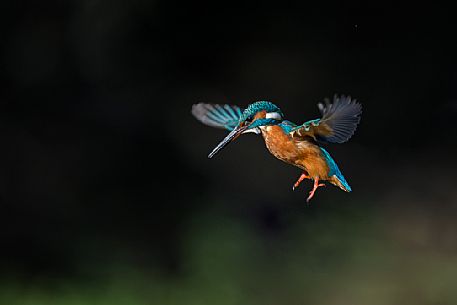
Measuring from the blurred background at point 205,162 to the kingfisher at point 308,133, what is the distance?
958 mm

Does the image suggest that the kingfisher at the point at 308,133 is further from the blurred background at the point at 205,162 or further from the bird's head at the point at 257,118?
the blurred background at the point at 205,162

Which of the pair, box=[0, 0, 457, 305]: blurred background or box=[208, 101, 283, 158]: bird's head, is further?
box=[0, 0, 457, 305]: blurred background

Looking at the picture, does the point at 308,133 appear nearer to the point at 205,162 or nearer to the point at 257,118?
the point at 257,118

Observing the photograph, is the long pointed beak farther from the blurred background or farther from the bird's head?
the blurred background

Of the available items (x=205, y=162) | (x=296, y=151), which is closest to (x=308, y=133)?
(x=296, y=151)

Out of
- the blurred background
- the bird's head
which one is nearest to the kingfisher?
the bird's head

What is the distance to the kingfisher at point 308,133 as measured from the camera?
33 centimetres

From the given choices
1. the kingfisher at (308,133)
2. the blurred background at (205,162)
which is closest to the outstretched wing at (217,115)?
the kingfisher at (308,133)

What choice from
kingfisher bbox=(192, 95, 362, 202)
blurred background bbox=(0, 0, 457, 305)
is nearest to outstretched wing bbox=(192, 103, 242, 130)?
kingfisher bbox=(192, 95, 362, 202)

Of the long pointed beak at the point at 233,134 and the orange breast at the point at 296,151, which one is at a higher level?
the long pointed beak at the point at 233,134


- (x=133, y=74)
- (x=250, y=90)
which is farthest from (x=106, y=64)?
(x=250, y=90)

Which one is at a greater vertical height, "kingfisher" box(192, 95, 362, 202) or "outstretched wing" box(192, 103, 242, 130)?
"outstretched wing" box(192, 103, 242, 130)

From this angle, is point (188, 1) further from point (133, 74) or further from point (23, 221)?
point (23, 221)

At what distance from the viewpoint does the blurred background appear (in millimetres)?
1406
